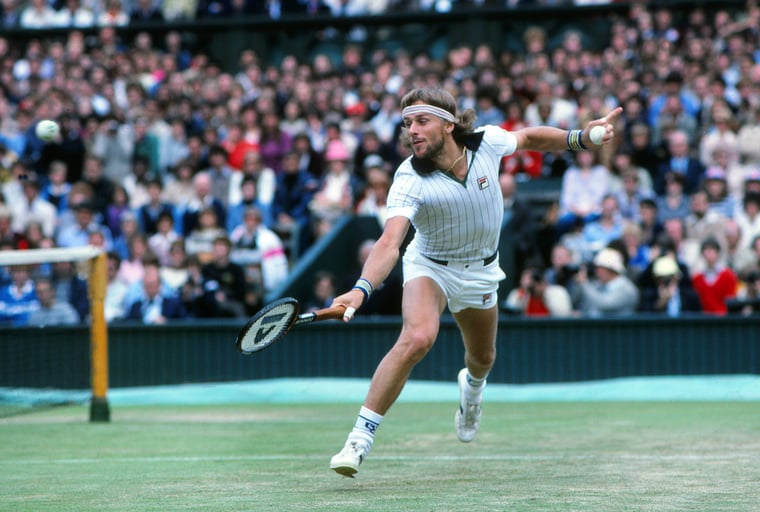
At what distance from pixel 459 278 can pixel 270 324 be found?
1453mm

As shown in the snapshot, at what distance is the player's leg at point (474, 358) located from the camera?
8.17 metres

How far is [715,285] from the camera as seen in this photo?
14.8m

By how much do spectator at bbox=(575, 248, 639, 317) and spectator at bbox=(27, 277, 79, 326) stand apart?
5839 mm

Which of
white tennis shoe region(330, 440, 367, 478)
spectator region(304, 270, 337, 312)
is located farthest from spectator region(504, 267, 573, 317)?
white tennis shoe region(330, 440, 367, 478)

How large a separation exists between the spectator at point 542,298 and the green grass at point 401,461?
2387mm

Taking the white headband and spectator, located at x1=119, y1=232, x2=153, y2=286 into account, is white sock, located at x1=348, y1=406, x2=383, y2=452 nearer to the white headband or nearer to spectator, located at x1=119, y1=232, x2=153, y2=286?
the white headband

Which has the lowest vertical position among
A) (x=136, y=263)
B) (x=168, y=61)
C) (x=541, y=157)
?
(x=136, y=263)

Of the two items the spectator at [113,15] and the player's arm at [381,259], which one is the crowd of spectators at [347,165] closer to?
the spectator at [113,15]

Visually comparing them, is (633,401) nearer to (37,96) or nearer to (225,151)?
(225,151)

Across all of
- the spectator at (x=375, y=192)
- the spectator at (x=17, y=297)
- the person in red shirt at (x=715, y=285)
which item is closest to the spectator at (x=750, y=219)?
the person in red shirt at (x=715, y=285)

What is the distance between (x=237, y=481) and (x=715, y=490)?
8.69 ft

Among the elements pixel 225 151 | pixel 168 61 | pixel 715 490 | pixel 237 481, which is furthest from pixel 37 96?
pixel 715 490

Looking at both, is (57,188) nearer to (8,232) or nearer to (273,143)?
(8,232)

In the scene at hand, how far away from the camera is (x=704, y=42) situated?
1866cm
